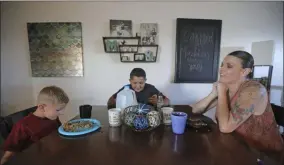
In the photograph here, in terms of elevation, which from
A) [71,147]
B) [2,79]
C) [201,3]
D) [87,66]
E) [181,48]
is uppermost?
[201,3]

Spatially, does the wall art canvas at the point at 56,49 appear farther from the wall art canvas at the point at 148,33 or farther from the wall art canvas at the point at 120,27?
the wall art canvas at the point at 148,33

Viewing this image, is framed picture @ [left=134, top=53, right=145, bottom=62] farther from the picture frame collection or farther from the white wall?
the white wall

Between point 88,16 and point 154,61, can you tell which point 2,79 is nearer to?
point 88,16

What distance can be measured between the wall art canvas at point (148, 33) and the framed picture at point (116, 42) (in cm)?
10

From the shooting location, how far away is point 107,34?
2.34 m

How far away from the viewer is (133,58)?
7.72ft

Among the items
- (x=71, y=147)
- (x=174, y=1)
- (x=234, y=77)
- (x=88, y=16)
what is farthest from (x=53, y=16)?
(x=234, y=77)

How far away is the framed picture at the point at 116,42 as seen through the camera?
2303 mm

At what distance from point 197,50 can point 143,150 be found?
1.97 metres

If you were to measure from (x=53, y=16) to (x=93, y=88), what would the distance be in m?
1.12

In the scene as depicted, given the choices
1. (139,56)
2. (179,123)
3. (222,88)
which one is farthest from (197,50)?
(179,123)

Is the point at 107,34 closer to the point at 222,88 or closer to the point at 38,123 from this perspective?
the point at 38,123

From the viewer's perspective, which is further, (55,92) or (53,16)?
(53,16)

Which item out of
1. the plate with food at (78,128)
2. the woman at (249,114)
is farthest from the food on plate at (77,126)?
the woman at (249,114)
